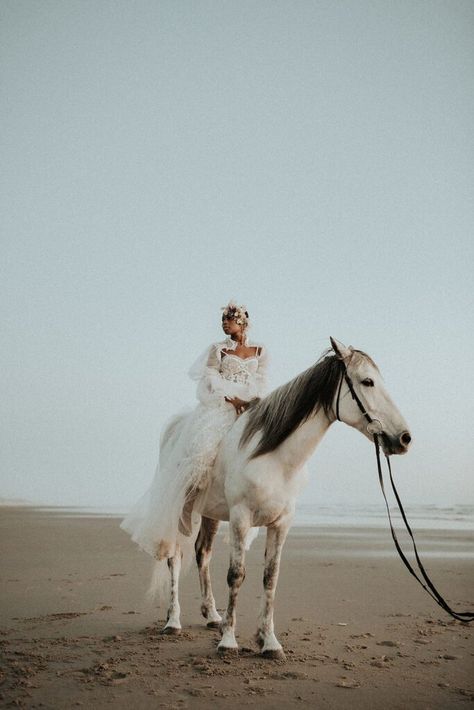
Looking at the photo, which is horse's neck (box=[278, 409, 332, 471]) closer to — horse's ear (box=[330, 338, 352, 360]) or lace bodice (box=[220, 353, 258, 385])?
horse's ear (box=[330, 338, 352, 360])

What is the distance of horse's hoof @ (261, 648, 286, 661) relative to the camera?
400 cm

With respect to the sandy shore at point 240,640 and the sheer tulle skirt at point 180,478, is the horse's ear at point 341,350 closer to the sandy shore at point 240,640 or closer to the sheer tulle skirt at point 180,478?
the sheer tulle skirt at point 180,478

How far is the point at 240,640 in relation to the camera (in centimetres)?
461

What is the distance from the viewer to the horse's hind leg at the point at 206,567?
523 cm

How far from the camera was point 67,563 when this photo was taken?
339 inches

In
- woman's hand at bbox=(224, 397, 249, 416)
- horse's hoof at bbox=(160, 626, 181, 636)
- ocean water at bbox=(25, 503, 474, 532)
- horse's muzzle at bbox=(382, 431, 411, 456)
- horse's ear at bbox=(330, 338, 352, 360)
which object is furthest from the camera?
ocean water at bbox=(25, 503, 474, 532)

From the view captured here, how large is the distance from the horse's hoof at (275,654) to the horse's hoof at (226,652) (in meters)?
Answer: 0.21

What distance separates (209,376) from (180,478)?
972 millimetres

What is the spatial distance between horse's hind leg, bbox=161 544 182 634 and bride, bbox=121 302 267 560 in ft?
0.78

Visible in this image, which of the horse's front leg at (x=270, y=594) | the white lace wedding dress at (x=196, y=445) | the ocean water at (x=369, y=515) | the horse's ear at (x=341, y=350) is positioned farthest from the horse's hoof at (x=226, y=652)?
the ocean water at (x=369, y=515)

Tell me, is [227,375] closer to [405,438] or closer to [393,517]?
[405,438]

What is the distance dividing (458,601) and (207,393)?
3.82m

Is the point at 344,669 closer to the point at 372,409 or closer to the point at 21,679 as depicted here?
the point at 372,409

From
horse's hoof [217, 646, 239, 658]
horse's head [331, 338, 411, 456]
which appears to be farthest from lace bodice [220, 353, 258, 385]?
horse's hoof [217, 646, 239, 658]
